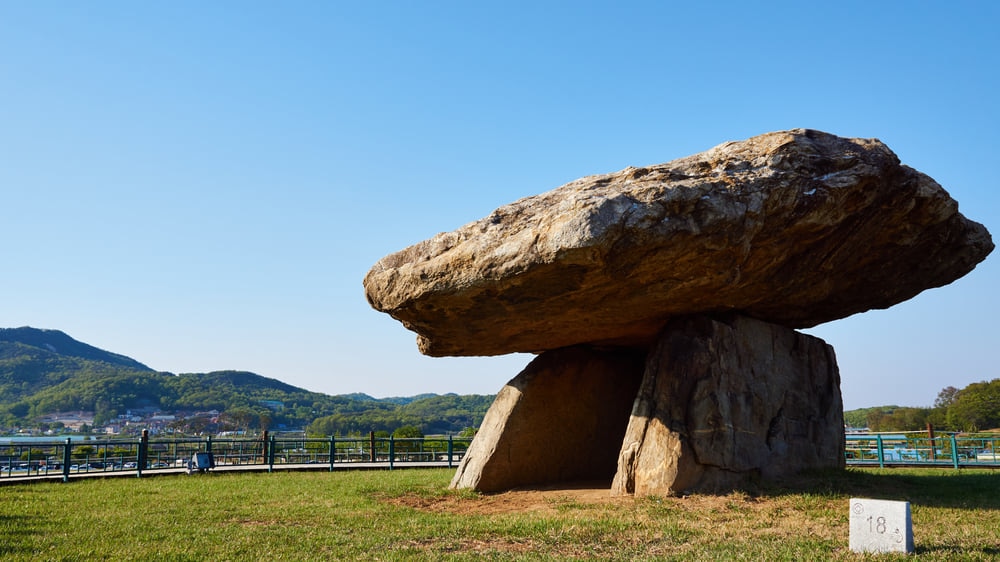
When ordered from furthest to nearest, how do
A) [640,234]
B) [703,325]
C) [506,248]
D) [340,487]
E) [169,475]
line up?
1. [169,475]
2. [340,487]
3. [703,325]
4. [506,248]
5. [640,234]

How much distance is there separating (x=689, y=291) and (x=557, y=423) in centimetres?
396

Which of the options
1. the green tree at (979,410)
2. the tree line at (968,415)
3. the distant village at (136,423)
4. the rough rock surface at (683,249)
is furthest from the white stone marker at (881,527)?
the distant village at (136,423)

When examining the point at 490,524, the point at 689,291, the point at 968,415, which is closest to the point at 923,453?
the point at 689,291

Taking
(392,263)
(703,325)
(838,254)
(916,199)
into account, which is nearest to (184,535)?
(392,263)

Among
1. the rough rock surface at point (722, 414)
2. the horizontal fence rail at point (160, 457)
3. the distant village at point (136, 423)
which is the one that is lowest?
the distant village at point (136, 423)

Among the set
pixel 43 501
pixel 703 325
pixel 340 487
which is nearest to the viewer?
pixel 703 325

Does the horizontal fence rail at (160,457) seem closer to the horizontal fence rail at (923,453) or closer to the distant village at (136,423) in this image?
the horizontal fence rail at (923,453)

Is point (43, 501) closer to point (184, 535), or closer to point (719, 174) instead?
point (184, 535)

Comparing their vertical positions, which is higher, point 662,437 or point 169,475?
point 662,437

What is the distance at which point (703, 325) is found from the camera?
11.5 m

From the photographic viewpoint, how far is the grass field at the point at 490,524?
6988mm

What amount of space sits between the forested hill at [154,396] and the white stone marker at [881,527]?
69462 mm

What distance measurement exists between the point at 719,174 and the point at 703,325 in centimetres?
261

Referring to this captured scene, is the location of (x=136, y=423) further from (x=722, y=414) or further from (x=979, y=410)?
(x=722, y=414)
